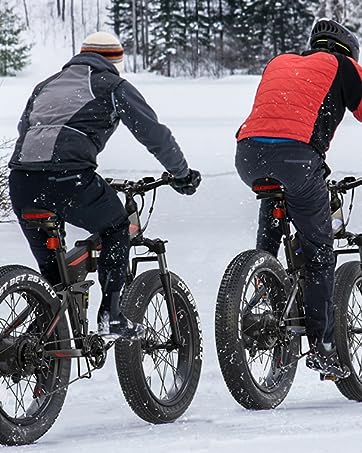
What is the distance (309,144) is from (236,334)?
979 millimetres

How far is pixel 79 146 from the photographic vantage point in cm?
447

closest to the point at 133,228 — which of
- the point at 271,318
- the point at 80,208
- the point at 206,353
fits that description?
the point at 80,208

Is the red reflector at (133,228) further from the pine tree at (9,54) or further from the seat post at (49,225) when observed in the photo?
the pine tree at (9,54)

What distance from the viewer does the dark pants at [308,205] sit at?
198 inches

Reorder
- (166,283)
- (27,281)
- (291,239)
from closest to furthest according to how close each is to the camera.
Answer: (27,281) < (166,283) < (291,239)

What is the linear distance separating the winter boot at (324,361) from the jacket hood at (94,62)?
1.74m

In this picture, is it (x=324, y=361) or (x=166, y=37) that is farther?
(x=166, y=37)

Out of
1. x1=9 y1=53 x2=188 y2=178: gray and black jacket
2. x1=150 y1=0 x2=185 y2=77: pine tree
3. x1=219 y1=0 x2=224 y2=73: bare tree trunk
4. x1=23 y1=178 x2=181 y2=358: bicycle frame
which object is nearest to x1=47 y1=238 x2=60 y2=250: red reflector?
x1=23 y1=178 x2=181 y2=358: bicycle frame

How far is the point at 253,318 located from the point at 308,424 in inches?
34.6

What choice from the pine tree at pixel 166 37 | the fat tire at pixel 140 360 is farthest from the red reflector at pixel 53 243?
the pine tree at pixel 166 37

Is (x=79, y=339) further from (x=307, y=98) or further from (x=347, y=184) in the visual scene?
(x=347, y=184)

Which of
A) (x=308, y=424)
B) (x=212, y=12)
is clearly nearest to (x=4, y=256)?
(x=308, y=424)

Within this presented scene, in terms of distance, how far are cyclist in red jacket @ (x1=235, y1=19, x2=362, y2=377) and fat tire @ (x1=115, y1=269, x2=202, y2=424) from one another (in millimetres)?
588

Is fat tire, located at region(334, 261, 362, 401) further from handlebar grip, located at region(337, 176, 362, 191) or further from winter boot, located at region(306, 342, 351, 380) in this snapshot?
handlebar grip, located at region(337, 176, 362, 191)
